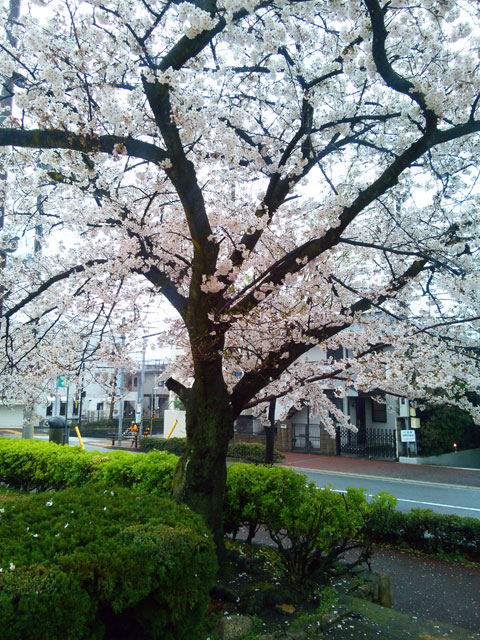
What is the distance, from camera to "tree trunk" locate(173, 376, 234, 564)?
5426 mm

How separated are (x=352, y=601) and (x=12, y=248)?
740 cm

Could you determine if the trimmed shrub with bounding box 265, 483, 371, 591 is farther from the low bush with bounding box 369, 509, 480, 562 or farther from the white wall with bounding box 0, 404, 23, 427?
the white wall with bounding box 0, 404, 23, 427

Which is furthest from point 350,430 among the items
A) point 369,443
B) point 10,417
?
point 10,417

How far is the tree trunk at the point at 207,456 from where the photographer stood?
17.8ft

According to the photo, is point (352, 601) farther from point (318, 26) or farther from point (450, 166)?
point (318, 26)

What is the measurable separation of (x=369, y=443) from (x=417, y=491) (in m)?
9.29

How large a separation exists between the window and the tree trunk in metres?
21.2

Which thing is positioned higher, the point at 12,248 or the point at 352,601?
the point at 12,248

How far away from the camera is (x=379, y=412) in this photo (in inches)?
1008

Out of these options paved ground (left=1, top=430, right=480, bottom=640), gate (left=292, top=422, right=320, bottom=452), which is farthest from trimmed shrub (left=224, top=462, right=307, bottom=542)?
gate (left=292, top=422, right=320, bottom=452)

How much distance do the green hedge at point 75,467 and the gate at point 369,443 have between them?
16586 millimetres

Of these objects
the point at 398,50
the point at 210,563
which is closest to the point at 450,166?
the point at 398,50

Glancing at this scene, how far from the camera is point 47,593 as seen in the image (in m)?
2.49

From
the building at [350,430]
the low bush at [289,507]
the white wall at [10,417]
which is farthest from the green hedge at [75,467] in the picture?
the white wall at [10,417]
